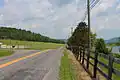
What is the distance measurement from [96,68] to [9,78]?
418cm

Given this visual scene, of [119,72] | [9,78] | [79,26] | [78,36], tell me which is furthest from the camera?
[79,26]

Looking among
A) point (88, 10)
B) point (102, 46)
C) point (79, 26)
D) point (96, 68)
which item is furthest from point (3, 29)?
point (96, 68)

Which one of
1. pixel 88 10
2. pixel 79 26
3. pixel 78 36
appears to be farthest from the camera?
pixel 79 26

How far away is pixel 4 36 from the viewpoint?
159m

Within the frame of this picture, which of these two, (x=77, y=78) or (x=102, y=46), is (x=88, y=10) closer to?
(x=77, y=78)

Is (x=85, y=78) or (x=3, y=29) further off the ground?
(x=3, y=29)

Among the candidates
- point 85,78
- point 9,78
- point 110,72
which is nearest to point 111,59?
point 110,72

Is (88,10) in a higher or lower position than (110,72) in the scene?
higher

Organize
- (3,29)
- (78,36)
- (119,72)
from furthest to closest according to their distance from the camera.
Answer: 1. (3,29)
2. (78,36)
3. (119,72)

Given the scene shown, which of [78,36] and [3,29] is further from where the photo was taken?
[3,29]

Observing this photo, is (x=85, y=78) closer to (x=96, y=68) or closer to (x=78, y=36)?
(x=96, y=68)

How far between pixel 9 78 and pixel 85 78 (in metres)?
3.70

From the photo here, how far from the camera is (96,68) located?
41.3 feet

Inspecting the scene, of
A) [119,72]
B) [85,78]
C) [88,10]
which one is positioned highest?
[88,10]
